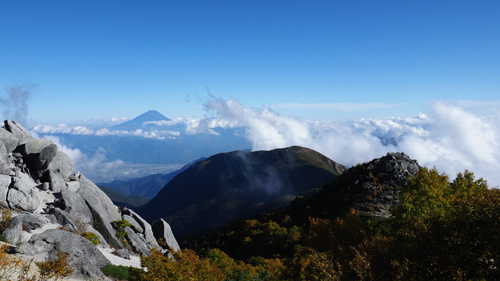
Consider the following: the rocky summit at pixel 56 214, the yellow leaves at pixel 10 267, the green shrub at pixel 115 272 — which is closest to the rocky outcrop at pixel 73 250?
the rocky summit at pixel 56 214

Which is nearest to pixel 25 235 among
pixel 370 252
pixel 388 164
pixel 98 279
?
pixel 98 279

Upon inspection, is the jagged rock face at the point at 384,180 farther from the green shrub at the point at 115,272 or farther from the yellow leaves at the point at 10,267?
the yellow leaves at the point at 10,267

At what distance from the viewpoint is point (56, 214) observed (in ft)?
131

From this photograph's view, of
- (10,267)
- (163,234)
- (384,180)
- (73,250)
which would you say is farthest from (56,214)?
(384,180)

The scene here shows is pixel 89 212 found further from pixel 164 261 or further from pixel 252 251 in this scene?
pixel 252 251

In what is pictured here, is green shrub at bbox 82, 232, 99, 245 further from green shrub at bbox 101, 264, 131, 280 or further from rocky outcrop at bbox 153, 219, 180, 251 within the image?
rocky outcrop at bbox 153, 219, 180, 251

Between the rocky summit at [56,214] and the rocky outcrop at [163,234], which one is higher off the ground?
the rocky summit at [56,214]

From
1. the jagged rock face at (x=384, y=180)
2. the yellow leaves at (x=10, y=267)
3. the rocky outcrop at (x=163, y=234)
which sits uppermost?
the yellow leaves at (x=10, y=267)

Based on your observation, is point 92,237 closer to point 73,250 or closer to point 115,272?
point 73,250

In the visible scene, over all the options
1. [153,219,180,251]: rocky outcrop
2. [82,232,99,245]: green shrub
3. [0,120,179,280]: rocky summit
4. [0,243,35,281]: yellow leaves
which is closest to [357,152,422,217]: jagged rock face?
[153,219,180,251]: rocky outcrop

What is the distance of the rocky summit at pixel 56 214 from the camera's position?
28656 mm

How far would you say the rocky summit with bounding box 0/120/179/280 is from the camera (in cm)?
2866

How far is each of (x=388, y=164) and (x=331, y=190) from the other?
26.4 meters

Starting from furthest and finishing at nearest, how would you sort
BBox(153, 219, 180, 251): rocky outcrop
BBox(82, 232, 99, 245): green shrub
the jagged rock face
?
1. the jagged rock face
2. BBox(153, 219, 180, 251): rocky outcrop
3. BBox(82, 232, 99, 245): green shrub
